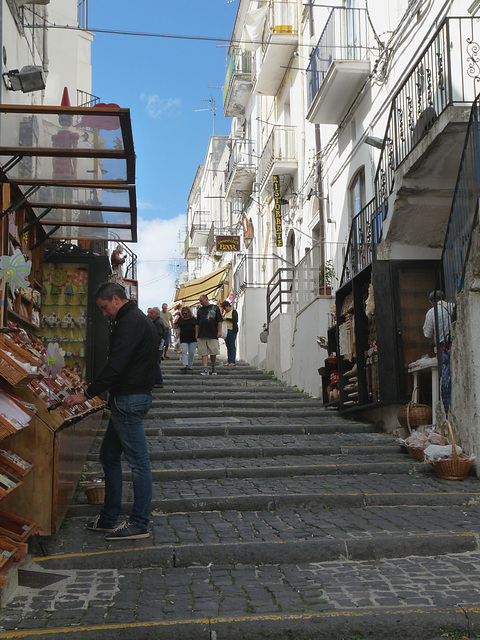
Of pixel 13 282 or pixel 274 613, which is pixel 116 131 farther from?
pixel 274 613

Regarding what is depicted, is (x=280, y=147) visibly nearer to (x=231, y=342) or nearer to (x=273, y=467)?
(x=231, y=342)

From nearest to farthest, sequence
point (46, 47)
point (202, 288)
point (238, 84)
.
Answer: point (46, 47), point (238, 84), point (202, 288)

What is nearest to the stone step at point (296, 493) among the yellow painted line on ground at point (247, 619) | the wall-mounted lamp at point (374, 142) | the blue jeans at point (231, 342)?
the yellow painted line on ground at point (247, 619)

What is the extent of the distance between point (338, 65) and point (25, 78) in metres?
7.25

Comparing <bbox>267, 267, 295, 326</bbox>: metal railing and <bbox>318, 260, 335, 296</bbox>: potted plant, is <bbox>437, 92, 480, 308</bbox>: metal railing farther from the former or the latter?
<bbox>267, 267, 295, 326</bbox>: metal railing

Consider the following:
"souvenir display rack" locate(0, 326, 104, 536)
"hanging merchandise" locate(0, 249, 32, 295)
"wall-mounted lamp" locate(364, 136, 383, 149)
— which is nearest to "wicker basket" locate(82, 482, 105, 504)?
"souvenir display rack" locate(0, 326, 104, 536)

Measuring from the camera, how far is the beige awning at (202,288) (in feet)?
100

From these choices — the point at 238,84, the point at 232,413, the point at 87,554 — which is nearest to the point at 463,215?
the point at 232,413

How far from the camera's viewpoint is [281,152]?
71.8ft

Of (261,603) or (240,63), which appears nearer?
(261,603)

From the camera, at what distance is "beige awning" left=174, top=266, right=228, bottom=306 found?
30625 millimetres

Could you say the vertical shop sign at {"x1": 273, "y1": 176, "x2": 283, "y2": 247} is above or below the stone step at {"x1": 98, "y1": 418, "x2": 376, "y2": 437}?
above

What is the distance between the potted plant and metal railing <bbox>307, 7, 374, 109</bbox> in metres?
3.69

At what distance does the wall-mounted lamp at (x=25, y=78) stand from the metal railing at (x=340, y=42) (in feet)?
23.2
